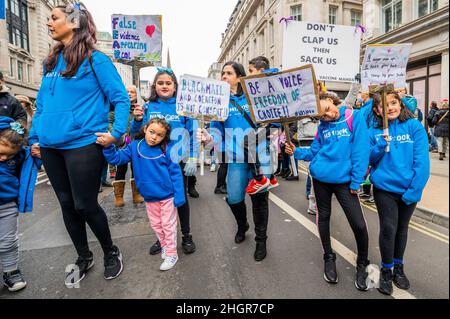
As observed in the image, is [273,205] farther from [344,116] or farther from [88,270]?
[88,270]

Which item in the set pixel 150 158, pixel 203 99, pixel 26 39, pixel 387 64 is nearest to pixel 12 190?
pixel 150 158

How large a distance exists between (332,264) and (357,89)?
4.01m

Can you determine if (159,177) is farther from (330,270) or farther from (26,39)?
(26,39)

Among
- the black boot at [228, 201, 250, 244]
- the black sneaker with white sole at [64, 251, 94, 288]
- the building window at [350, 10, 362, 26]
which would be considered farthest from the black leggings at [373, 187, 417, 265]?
the building window at [350, 10, 362, 26]

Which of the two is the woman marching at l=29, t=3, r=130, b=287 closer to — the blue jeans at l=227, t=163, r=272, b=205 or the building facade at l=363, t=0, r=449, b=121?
the blue jeans at l=227, t=163, r=272, b=205

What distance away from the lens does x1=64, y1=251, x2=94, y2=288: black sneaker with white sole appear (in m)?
2.53

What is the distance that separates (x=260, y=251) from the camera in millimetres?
2969

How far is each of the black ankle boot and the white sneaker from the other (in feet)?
2.65

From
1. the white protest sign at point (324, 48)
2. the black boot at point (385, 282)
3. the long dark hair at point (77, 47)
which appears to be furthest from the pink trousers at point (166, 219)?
the white protest sign at point (324, 48)

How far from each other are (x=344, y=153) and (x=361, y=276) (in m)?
1.03

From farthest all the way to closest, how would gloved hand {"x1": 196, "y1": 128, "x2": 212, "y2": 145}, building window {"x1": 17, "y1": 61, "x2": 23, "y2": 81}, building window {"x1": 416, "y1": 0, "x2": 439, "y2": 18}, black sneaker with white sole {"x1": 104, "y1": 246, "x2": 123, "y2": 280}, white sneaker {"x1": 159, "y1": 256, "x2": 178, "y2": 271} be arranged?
building window {"x1": 17, "y1": 61, "x2": 23, "y2": 81}, gloved hand {"x1": 196, "y1": 128, "x2": 212, "y2": 145}, white sneaker {"x1": 159, "y1": 256, "x2": 178, "y2": 271}, black sneaker with white sole {"x1": 104, "y1": 246, "x2": 123, "y2": 280}, building window {"x1": 416, "y1": 0, "x2": 439, "y2": 18}

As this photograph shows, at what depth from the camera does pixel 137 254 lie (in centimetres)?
315

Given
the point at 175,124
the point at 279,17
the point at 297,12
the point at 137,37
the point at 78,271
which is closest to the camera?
the point at 78,271

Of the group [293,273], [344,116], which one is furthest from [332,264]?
[344,116]
